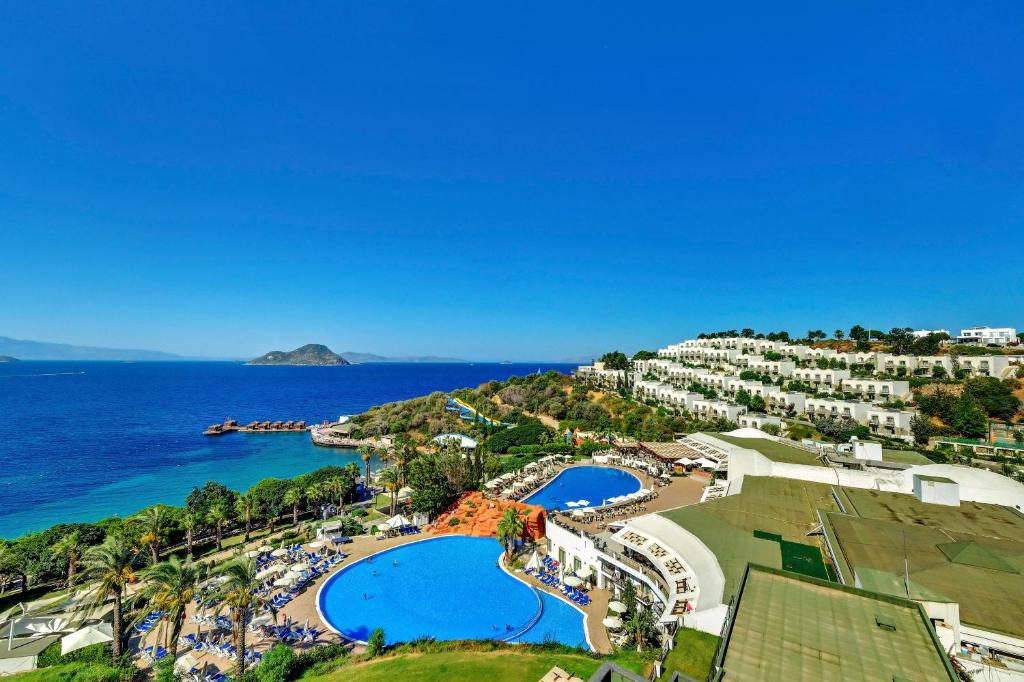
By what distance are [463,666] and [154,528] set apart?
22489 mm

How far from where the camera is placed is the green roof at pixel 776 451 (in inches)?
1251

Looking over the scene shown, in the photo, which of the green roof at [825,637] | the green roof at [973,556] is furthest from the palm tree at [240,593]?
the green roof at [973,556]

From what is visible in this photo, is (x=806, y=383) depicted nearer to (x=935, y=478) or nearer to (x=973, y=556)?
(x=935, y=478)

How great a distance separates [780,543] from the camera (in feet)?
61.3

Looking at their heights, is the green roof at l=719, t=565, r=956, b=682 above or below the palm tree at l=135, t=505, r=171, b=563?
above

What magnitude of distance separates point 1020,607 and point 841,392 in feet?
190

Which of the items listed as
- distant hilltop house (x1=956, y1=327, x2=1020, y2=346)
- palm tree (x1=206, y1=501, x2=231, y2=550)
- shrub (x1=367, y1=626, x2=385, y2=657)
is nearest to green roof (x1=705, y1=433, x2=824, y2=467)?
shrub (x1=367, y1=626, x2=385, y2=657)

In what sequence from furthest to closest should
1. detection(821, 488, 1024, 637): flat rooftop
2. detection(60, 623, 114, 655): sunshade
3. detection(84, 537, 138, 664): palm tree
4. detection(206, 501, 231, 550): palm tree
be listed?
detection(206, 501, 231, 550): palm tree < detection(60, 623, 114, 655): sunshade < detection(84, 537, 138, 664): palm tree < detection(821, 488, 1024, 637): flat rooftop

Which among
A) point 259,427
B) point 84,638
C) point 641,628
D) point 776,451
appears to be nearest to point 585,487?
point 776,451

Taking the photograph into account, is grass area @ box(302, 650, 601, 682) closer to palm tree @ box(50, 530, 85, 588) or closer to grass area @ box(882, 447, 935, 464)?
palm tree @ box(50, 530, 85, 588)

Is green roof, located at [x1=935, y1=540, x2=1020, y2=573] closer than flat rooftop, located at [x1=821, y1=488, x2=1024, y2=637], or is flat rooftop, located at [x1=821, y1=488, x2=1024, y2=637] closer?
flat rooftop, located at [x1=821, y1=488, x2=1024, y2=637]

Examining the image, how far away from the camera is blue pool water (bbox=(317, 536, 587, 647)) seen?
1886cm

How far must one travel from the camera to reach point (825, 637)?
31.3 ft

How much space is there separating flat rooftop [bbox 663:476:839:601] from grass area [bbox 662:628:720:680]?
6.00 ft
